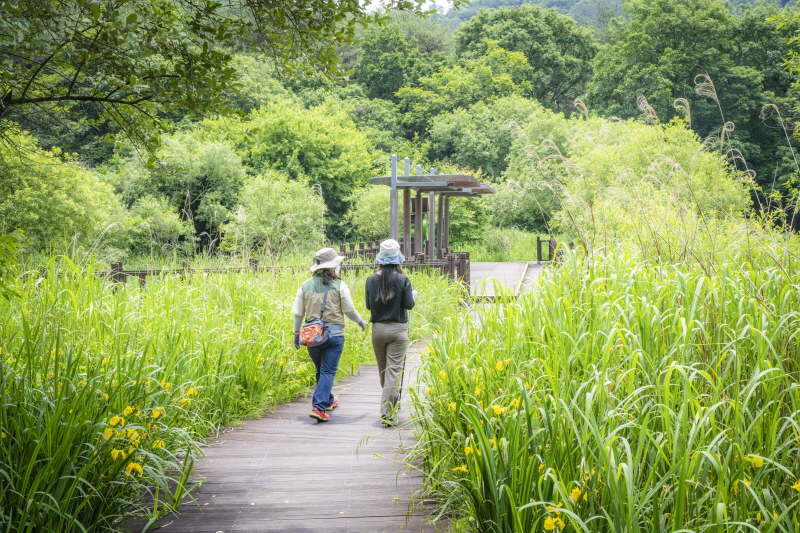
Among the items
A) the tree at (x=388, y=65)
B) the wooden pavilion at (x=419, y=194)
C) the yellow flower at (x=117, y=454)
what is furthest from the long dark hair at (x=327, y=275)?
the tree at (x=388, y=65)

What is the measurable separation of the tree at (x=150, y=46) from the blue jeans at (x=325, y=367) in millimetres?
2271

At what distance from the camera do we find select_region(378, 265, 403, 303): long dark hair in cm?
522

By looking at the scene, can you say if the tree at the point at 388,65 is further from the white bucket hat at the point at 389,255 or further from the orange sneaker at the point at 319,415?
the orange sneaker at the point at 319,415

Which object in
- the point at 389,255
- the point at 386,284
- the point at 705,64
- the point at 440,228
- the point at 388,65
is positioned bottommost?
the point at 440,228

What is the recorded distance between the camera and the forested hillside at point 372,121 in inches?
157

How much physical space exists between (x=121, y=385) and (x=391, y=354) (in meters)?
2.27

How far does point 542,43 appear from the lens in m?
45.4

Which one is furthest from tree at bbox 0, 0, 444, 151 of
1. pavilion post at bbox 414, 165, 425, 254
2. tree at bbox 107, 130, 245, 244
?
tree at bbox 107, 130, 245, 244

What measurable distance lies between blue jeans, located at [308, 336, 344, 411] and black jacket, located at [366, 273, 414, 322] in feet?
1.63

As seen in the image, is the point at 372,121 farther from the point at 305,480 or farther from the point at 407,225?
the point at 305,480

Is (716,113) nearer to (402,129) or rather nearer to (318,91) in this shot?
(402,129)

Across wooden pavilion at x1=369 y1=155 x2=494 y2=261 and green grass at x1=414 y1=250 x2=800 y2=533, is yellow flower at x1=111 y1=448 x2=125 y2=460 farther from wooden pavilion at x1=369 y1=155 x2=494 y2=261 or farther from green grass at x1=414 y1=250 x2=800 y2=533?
wooden pavilion at x1=369 y1=155 x2=494 y2=261

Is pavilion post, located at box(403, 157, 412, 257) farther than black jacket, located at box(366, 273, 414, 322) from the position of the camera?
Yes

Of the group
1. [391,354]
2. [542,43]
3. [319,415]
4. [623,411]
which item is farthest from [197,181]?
[542,43]
